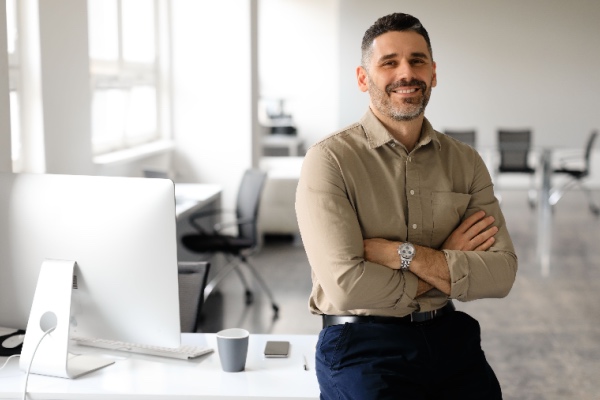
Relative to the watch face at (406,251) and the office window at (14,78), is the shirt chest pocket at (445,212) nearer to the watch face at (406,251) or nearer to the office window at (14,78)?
the watch face at (406,251)

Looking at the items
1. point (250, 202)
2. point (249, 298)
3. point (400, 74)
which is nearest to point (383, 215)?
point (400, 74)

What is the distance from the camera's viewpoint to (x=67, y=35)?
4738 mm

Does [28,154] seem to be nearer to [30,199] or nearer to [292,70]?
[30,199]

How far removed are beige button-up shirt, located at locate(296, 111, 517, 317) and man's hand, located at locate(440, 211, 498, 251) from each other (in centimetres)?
3

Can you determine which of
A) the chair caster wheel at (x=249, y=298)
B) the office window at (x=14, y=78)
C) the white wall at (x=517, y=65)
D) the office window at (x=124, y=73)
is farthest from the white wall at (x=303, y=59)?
the office window at (x=14, y=78)

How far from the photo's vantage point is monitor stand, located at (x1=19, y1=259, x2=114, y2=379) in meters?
2.22

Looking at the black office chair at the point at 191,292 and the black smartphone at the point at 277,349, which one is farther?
the black office chair at the point at 191,292

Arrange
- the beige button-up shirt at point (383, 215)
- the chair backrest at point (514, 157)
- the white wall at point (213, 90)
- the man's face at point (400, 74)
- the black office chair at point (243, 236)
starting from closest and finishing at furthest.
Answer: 1. the beige button-up shirt at point (383, 215)
2. the man's face at point (400, 74)
3. the black office chair at point (243, 236)
4. the white wall at point (213, 90)
5. the chair backrest at point (514, 157)

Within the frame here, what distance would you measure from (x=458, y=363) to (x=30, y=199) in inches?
50.9

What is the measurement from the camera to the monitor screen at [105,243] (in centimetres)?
217

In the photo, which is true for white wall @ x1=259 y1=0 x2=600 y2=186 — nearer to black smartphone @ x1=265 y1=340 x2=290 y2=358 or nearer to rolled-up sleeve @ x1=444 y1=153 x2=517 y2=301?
rolled-up sleeve @ x1=444 y1=153 x2=517 y2=301

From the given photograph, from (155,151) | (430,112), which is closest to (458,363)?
(155,151)

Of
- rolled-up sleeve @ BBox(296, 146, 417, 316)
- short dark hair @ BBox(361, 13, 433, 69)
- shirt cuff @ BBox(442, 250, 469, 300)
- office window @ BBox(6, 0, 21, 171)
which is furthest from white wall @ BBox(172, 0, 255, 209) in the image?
shirt cuff @ BBox(442, 250, 469, 300)

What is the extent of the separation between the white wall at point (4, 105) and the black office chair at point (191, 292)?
110 cm
